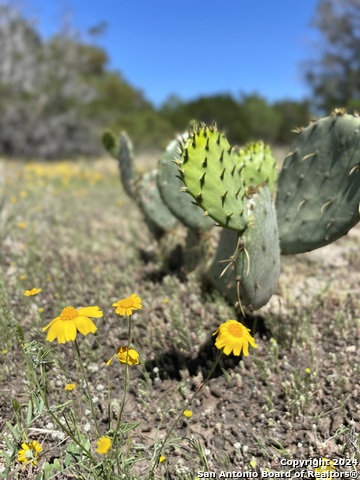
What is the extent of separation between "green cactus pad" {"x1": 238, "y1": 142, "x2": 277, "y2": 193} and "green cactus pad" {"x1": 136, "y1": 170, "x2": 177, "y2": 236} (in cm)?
104

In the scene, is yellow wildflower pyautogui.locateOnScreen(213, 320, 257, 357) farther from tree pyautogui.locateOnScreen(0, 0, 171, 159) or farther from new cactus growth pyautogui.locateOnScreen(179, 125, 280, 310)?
tree pyautogui.locateOnScreen(0, 0, 171, 159)

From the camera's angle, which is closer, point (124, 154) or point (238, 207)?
point (238, 207)

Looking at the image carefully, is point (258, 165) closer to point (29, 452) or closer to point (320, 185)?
point (320, 185)

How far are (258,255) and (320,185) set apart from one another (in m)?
0.62

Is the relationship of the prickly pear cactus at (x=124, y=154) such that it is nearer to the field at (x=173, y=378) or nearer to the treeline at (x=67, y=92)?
the field at (x=173, y=378)

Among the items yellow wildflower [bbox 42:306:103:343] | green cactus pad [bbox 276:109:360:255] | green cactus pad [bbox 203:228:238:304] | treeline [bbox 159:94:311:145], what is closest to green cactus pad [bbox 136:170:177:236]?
green cactus pad [bbox 203:228:238:304]

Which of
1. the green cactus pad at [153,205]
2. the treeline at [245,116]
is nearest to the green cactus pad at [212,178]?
the green cactus pad at [153,205]

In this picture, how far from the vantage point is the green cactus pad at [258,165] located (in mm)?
2742

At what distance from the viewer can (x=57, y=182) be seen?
302 inches

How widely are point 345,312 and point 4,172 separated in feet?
22.0

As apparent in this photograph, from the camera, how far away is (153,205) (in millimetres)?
3686

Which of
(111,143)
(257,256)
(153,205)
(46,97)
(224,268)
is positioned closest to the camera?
(257,256)

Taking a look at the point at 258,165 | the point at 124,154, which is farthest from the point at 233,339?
the point at 124,154

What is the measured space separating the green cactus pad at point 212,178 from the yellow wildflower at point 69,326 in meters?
0.75
